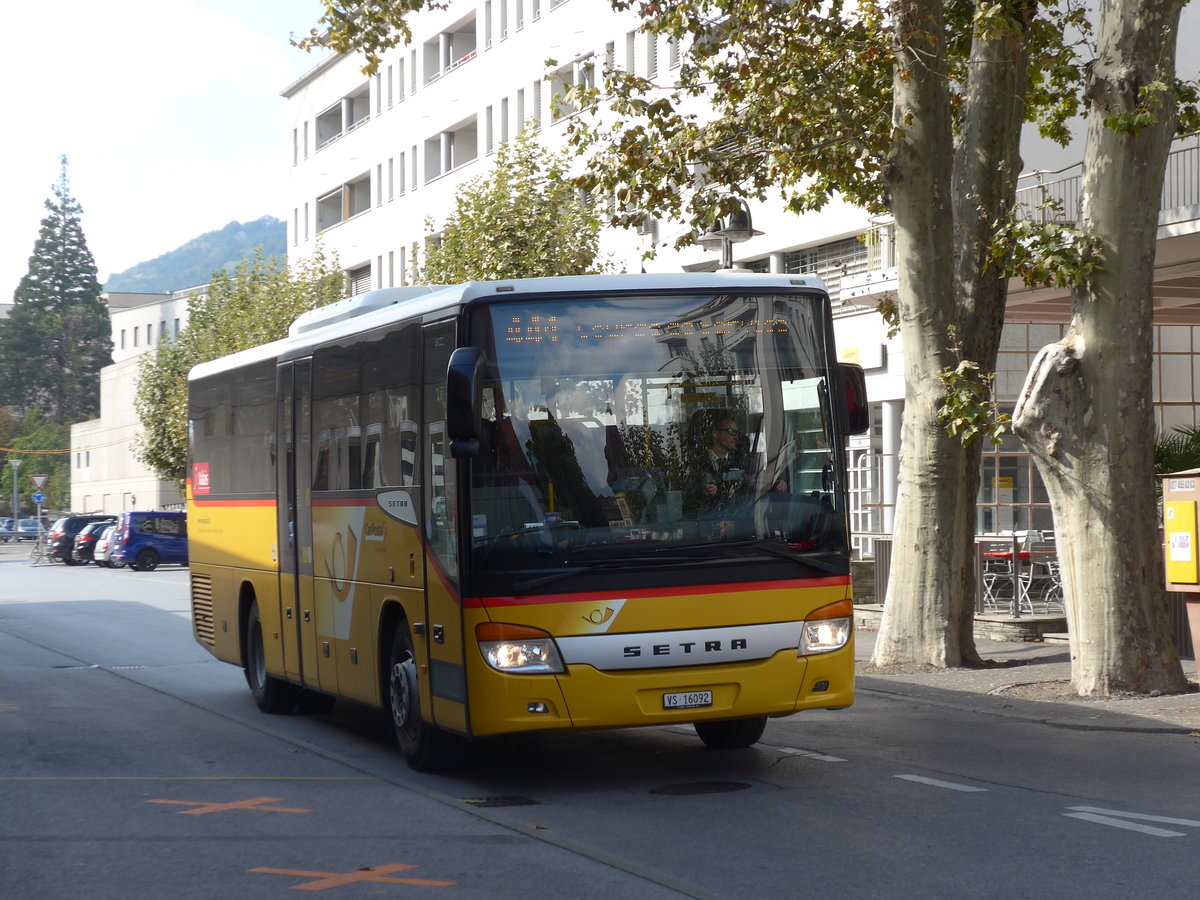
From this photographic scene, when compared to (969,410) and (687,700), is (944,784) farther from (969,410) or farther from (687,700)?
(969,410)

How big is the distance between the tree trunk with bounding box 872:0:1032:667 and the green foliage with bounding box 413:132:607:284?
11827 millimetres

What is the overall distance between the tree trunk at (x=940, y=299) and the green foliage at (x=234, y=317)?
1362 inches

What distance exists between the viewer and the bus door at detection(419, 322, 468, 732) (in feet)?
31.4

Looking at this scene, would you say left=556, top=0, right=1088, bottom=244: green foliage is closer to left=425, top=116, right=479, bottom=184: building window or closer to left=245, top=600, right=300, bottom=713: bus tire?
left=245, top=600, right=300, bottom=713: bus tire

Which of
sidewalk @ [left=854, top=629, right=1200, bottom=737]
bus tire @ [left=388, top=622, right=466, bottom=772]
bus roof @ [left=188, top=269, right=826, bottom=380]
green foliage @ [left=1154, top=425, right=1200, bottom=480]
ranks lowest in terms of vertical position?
sidewalk @ [left=854, top=629, right=1200, bottom=737]

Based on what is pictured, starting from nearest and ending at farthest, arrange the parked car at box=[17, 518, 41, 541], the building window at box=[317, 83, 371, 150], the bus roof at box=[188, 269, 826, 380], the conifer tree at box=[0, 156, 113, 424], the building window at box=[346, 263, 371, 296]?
1. the bus roof at box=[188, 269, 826, 380]
2. the building window at box=[346, 263, 371, 296]
3. the building window at box=[317, 83, 371, 150]
4. the parked car at box=[17, 518, 41, 541]
5. the conifer tree at box=[0, 156, 113, 424]

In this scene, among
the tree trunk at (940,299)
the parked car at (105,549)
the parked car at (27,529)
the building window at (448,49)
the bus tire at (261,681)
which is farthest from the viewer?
the parked car at (27,529)

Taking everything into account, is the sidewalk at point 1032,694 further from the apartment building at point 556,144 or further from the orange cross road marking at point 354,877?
the orange cross road marking at point 354,877

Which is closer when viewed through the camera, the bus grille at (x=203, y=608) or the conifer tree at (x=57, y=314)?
the bus grille at (x=203, y=608)

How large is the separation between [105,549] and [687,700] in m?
46.3

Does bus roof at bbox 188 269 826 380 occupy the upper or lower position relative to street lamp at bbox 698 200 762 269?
lower

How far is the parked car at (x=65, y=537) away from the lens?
58781mm

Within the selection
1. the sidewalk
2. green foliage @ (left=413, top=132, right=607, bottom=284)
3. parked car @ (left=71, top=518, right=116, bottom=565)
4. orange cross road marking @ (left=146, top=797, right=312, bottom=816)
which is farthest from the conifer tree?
orange cross road marking @ (left=146, top=797, right=312, bottom=816)

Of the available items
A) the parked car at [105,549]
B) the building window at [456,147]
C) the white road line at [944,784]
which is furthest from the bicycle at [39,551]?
the white road line at [944,784]
